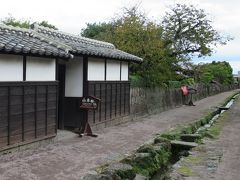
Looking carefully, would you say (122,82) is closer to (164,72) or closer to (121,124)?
(121,124)

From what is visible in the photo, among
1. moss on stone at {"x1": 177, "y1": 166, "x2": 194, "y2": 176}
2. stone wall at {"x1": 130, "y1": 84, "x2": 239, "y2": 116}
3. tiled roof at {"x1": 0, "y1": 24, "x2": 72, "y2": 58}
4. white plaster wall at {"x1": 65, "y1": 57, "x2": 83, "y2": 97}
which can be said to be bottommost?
moss on stone at {"x1": 177, "y1": 166, "x2": 194, "y2": 176}

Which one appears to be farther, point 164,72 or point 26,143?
point 164,72

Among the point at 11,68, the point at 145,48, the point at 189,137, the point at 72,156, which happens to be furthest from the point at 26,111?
the point at 145,48

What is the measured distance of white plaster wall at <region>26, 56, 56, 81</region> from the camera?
436 inches

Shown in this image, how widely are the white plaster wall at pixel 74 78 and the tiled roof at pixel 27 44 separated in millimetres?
2269

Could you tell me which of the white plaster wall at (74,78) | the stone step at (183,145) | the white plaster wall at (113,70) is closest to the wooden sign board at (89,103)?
the white plaster wall at (74,78)

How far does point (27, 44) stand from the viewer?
11.0 meters

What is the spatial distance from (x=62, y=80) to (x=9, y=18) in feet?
108

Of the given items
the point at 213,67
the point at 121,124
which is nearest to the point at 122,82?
the point at 121,124

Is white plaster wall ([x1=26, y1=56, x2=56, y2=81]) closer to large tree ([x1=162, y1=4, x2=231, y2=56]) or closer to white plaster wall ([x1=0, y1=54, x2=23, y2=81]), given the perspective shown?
white plaster wall ([x1=0, y1=54, x2=23, y2=81])

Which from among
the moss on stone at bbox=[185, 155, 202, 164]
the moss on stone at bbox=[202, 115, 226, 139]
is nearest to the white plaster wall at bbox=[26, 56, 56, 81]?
the moss on stone at bbox=[185, 155, 202, 164]

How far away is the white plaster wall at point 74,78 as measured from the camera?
14859 millimetres

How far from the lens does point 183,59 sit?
30078 mm

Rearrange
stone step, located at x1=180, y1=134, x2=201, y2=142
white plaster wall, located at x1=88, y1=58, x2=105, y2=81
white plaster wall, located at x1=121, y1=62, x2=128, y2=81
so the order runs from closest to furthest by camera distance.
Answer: stone step, located at x1=180, y1=134, x2=201, y2=142, white plaster wall, located at x1=88, y1=58, x2=105, y2=81, white plaster wall, located at x1=121, y1=62, x2=128, y2=81
